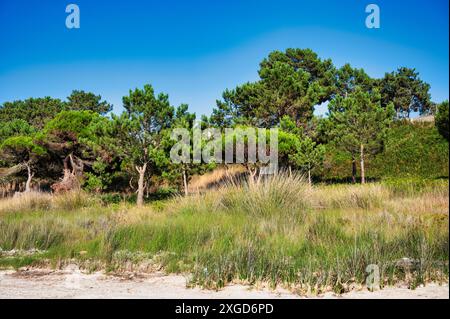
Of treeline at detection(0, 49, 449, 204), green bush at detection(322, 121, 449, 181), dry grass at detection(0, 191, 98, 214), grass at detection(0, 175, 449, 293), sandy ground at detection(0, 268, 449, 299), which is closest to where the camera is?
sandy ground at detection(0, 268, 449, 299)

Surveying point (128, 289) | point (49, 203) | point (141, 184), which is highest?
point (141, 184)

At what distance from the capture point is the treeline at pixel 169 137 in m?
15.3

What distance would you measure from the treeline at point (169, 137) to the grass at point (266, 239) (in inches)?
77.3

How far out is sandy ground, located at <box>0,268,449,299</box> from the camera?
186 inches

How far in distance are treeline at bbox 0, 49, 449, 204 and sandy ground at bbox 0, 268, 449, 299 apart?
224 centimetres

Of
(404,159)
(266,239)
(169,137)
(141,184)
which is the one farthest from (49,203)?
(404,159)

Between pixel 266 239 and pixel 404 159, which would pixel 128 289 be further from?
pixel 404 159

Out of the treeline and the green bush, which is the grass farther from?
the green bush

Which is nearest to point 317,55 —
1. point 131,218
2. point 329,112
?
point 329,112

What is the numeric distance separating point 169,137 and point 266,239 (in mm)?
8784

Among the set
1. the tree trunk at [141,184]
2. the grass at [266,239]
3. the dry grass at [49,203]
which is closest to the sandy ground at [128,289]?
the grass at [266,239]

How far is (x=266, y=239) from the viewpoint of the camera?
23.4 feet

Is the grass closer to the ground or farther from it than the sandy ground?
farther from it

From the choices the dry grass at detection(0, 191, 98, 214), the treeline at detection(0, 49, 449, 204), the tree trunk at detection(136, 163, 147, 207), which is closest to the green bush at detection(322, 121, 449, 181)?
the treeline at detection(0, 49, 449, 204)
